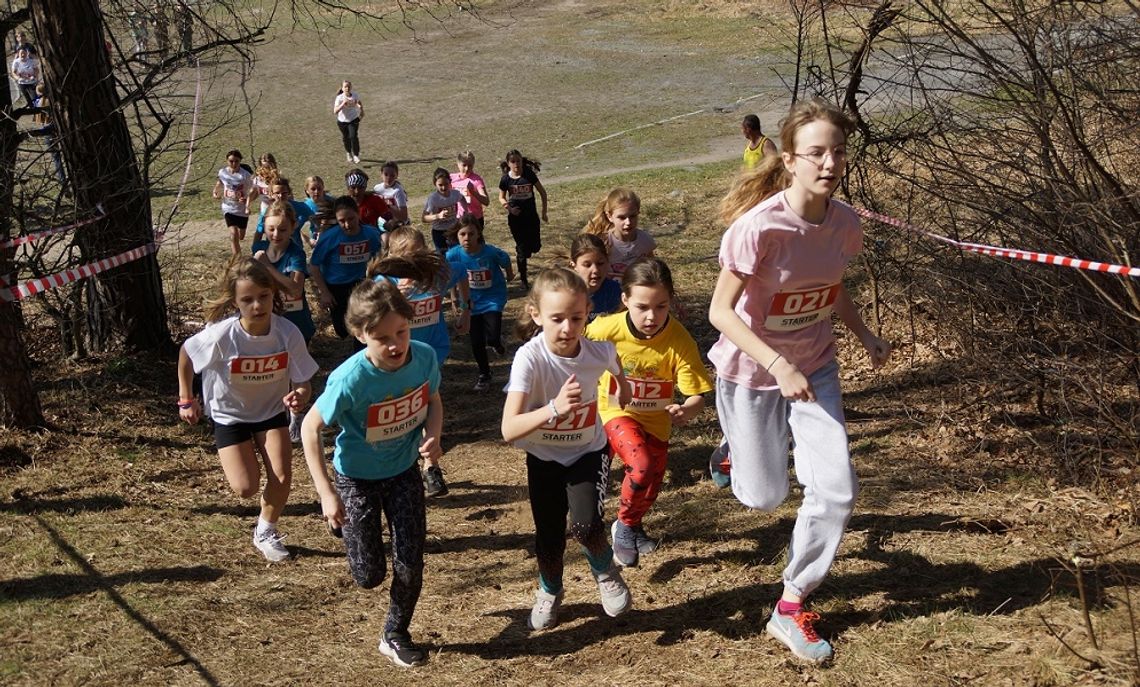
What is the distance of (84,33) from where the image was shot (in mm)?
8680

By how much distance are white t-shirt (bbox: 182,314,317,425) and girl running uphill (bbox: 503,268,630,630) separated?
1.43 metres

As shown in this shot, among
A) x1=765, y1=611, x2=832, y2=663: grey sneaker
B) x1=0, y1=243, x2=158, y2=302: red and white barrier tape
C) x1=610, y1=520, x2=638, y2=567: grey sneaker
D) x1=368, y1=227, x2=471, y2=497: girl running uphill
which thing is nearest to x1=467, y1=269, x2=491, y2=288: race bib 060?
x1=368, y1=227, x2=471, y2=497: girl running uphill

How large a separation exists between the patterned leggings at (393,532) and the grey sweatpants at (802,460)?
1.37 meters

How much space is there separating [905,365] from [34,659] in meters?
6.35

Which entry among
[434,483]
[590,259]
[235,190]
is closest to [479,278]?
[434,483]

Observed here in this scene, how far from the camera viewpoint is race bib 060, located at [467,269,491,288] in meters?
9.05

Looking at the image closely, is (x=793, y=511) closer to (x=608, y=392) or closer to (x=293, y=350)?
(x=608, y=392)

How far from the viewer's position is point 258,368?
5.75m

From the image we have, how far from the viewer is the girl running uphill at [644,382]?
5.38 metres

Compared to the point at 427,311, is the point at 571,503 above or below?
below

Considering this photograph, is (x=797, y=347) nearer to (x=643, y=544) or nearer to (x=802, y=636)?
(x=802, y=636)

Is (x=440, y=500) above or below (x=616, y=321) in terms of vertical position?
below

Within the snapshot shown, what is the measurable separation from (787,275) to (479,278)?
4.98 meters

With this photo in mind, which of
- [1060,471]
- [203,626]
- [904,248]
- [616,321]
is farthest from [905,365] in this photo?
[203,626]
